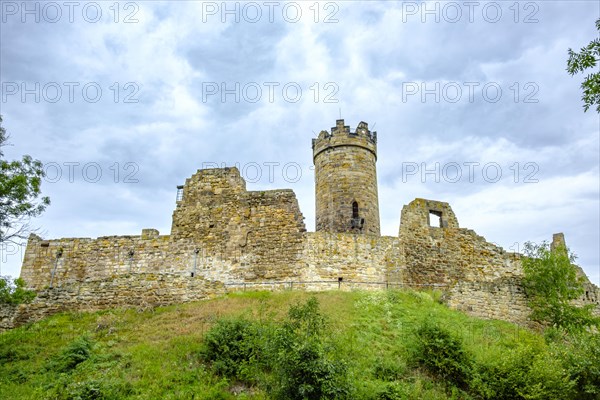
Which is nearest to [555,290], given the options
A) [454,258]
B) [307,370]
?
[454,258]

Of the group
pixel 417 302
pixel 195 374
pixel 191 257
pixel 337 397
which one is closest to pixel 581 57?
pixel 337 397

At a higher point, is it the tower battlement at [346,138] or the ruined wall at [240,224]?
the tower battlement at [346,138]

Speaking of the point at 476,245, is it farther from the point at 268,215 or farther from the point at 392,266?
the point at 268,215

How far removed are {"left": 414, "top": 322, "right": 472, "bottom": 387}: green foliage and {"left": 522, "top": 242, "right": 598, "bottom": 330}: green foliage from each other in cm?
931

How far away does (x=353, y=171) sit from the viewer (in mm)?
29031

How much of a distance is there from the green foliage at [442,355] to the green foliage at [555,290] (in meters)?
9.31

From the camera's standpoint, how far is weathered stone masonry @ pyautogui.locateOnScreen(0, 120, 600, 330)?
882 inches

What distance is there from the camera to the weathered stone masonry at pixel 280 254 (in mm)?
22391

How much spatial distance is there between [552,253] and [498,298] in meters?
3.71

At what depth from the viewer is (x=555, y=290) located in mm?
23703

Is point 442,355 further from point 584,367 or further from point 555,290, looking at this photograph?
point 555,290

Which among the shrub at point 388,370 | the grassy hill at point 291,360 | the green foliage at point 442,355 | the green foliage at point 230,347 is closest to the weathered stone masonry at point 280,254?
the grassy hill at point 291,360

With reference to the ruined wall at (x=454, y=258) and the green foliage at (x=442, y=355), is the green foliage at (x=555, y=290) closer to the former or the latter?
the ruined wall at (x=454, y=258)

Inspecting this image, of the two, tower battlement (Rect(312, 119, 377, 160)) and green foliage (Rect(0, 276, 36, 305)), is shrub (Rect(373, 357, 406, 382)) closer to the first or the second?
green foliage (Rect(0, 276, 36, 305))
